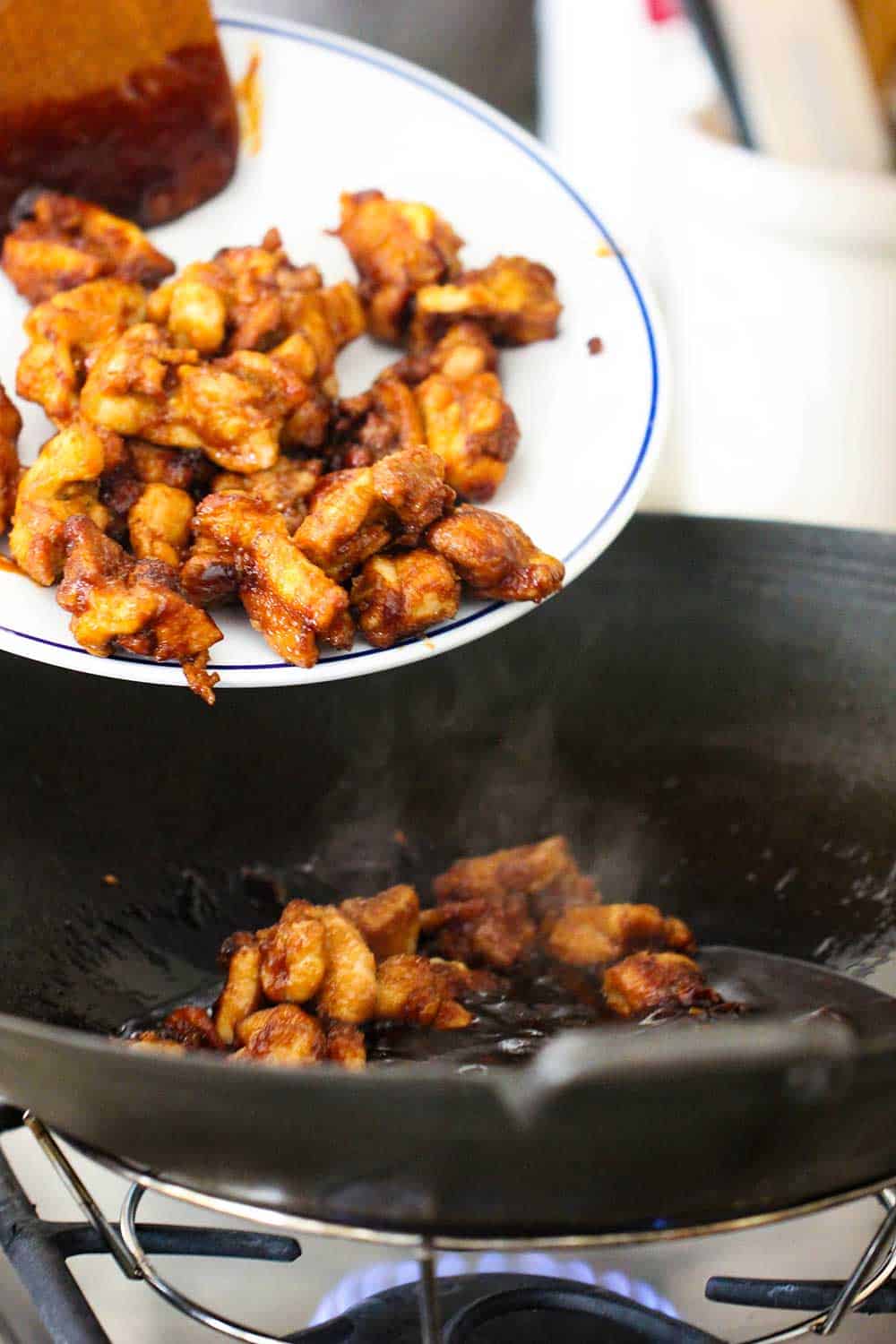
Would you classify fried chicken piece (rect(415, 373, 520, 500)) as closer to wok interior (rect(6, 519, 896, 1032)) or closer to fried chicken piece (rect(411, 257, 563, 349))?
fried chicken piece (rect(411, 257, 563, 349))

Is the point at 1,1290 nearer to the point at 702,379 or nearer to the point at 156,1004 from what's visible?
the point at 156,1004

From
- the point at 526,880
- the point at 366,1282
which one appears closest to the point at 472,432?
the point at 526,880

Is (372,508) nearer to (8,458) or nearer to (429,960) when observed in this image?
(8,458)

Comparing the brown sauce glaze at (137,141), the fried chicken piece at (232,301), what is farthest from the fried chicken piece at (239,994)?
the brown sauce glaze at (137,141)

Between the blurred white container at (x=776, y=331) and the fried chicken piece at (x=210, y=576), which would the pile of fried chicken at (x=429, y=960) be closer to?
the fried chicken piece at (x=210, y=576)

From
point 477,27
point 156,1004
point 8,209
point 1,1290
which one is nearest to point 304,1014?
point 156,1004

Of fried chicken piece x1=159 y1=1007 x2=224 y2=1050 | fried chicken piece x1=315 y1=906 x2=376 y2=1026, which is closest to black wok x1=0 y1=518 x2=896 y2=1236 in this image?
fried chicken piece x1=159 y1=1007 x2=224 y2=1050
